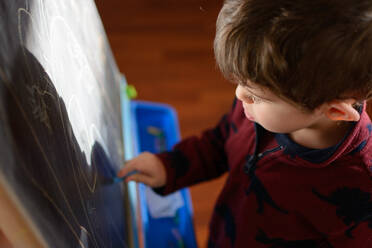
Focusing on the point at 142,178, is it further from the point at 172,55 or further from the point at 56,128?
the point at 172,55

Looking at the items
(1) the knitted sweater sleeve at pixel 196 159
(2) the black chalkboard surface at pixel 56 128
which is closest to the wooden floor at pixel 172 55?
(1) the knitted sweater sleeve at pixel 196 159

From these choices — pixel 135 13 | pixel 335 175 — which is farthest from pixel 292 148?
pixel 135 13

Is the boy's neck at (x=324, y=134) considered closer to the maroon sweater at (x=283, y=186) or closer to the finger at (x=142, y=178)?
the maroon sweater at (x=283, y=186)

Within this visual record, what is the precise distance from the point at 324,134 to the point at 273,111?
0.11 meters

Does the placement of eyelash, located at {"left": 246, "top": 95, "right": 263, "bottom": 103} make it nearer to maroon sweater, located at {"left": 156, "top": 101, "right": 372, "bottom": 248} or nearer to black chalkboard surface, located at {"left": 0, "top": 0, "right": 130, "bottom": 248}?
maroon sweater, located at {"left": 156, "top": 101, "right": 372, "bottom": 248}

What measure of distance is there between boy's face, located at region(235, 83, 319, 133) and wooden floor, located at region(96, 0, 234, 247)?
1.04 metres

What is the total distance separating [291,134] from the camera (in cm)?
56

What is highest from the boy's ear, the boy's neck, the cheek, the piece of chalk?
the boy's ear

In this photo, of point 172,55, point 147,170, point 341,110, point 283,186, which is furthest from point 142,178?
point 172,55

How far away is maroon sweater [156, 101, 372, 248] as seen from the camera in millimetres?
497

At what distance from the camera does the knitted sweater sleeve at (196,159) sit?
0.73 metres

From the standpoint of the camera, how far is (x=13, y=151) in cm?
27

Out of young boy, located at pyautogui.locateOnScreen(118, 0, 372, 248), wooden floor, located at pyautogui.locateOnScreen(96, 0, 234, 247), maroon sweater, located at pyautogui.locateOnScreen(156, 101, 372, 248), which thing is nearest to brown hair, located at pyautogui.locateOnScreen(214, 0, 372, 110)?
young boy, located at pyautogui.locateOnScreen(118, 0, 372, 248)

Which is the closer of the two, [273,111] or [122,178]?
[273,111]
